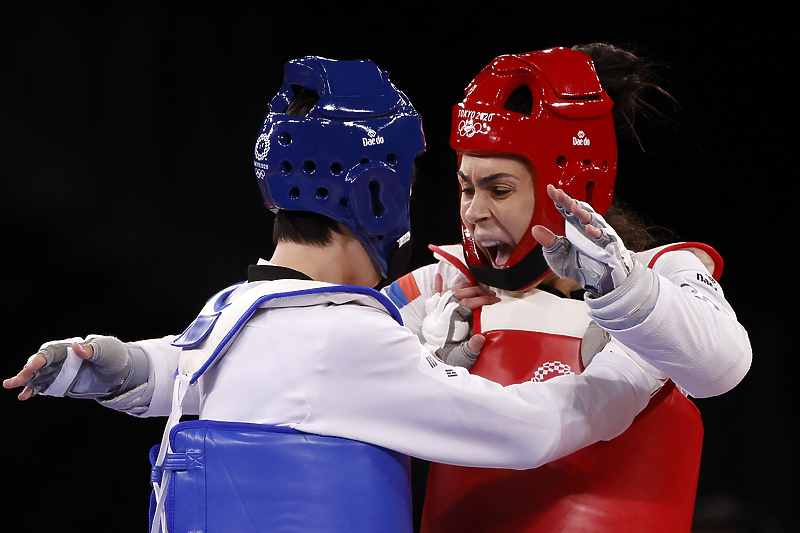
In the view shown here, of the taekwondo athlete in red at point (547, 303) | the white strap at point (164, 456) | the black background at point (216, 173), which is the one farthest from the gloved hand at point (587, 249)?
the black background at point (216, 173)

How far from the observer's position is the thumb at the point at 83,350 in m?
1.75

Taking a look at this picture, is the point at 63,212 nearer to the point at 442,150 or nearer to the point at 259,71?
the point at 259,71

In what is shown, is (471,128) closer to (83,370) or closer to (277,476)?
(277,476)

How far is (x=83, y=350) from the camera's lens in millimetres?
1764

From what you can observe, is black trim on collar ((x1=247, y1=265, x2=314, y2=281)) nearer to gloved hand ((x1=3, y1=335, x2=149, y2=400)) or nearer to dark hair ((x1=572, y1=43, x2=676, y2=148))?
gloved hand ((x1=3, y1=335, x2=149, y2=400))

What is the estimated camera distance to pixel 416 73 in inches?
149

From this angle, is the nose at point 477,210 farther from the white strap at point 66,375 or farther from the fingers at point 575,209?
the white strap at point 66,375

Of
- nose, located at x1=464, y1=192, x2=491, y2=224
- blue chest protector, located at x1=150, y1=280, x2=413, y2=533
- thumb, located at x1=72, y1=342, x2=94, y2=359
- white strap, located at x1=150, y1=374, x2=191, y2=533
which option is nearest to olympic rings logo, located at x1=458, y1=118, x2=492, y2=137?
nose, located at x1=464, y1=192, x2=491, y2=224

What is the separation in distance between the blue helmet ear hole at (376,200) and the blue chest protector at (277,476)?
23cm

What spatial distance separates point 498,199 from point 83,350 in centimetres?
101

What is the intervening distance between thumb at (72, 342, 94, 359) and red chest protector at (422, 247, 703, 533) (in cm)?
87

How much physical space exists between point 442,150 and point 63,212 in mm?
1711

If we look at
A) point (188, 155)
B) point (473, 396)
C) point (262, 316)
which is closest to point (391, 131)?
point (262, 316)

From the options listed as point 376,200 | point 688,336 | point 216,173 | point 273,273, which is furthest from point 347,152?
point 216,173
